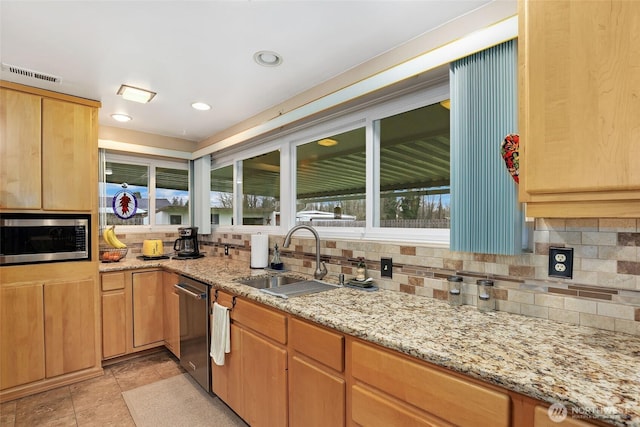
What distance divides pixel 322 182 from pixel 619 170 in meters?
2.01

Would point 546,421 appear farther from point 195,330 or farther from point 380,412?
point 195,330

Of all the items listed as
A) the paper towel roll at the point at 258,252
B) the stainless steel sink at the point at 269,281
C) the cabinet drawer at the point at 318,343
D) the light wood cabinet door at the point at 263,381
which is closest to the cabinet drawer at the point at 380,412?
the cabinet drawer at the point at 318,343

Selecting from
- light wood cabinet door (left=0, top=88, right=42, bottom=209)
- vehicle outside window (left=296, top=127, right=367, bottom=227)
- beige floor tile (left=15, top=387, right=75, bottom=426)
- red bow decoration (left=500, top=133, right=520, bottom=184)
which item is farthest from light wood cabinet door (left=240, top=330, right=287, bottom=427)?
light wood cabinet door (left=0, top=88, right=42, bottom=209)

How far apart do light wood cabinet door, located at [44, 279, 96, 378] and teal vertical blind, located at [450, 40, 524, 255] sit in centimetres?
287

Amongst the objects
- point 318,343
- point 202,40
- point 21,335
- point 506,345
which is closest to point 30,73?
point 202,40

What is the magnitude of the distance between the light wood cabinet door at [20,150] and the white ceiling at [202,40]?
16 cm

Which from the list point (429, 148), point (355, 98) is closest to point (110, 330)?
point (355, 98)

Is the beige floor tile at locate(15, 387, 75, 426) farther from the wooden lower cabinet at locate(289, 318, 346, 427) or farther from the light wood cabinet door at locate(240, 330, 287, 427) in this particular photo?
the wooden lower cabinet at locate(289, 318, 346, 427)

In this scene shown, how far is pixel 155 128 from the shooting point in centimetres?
359

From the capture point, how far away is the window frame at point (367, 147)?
1917 mm

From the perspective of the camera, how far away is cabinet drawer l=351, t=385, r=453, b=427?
1.09 metres

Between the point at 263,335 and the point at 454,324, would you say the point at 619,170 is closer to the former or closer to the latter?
the point at 454,324

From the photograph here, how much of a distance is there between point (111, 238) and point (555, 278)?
146 inches

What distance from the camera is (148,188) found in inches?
155
